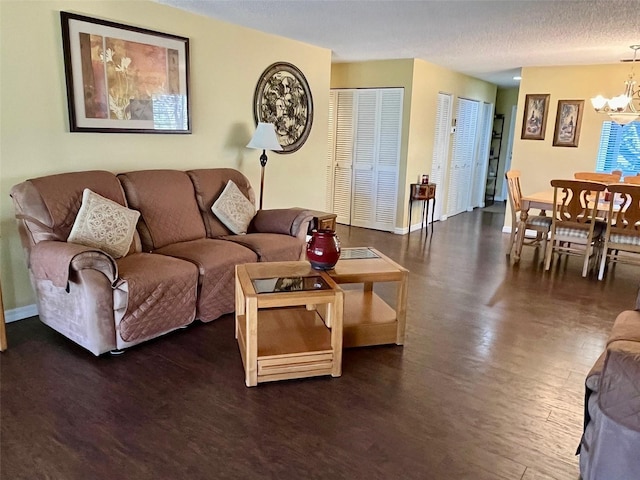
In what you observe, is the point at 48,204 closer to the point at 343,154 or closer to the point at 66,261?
the point at 66,261

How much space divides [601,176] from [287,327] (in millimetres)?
4576

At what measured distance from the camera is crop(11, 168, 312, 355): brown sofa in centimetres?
266

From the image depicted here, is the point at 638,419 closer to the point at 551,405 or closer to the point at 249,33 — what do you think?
the point at 551,405

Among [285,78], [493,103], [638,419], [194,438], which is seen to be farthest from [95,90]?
[493,103]

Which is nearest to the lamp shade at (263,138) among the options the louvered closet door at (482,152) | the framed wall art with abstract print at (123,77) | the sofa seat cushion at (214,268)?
the framed wall art with abstract print at (123,77)

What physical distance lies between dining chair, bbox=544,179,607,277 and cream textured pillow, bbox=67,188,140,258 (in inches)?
151

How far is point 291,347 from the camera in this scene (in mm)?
2607

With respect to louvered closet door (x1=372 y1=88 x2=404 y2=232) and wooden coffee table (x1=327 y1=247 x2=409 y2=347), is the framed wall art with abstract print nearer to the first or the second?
wooden coffee table (x1=327 y1=247 x2=409 y2=347)

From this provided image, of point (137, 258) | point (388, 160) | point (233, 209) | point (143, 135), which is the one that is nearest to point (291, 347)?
point (137, 258)

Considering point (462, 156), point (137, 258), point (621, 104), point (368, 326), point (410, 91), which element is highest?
point (410, 91)

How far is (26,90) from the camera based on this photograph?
3.04 meters

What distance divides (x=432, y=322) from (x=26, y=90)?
312 centimetres

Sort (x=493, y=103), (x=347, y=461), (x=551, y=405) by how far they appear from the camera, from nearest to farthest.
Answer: (x=347, y=461) → (x=551, y=405) → (x=493, y=103)

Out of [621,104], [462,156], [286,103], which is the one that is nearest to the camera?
[621,104]
